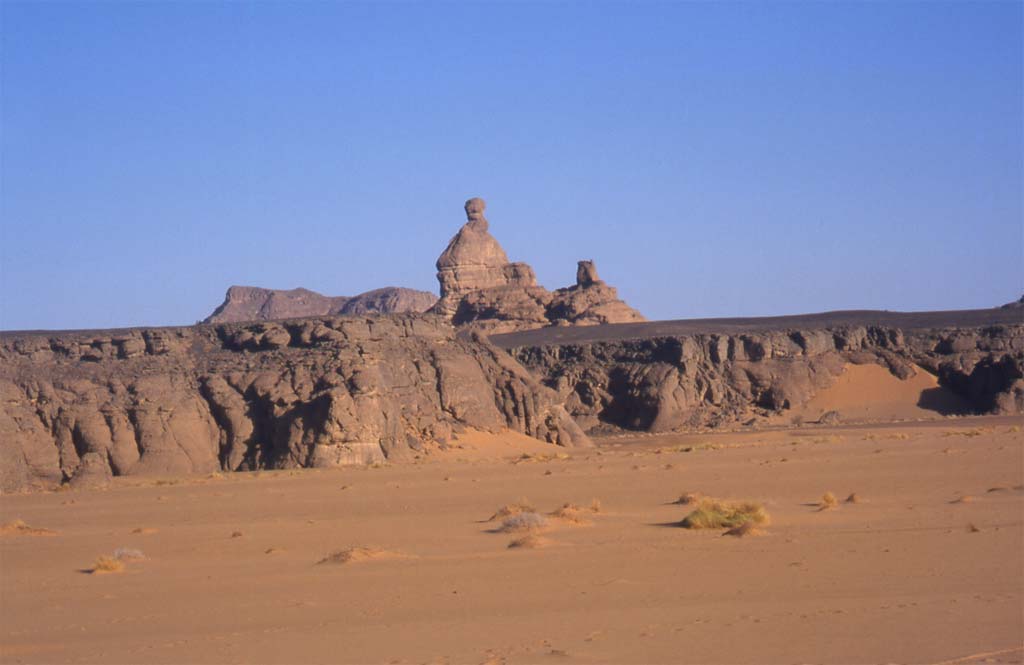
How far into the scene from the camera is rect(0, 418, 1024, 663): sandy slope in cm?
1103

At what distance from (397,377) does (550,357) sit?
78.7 feet

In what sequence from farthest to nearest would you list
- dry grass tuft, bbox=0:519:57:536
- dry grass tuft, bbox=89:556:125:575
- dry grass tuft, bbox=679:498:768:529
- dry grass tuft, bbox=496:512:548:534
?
dry grass tuft, bbox=0:519:57:536 → dry grass tuft, bbox=496:512:548:534 → dry grass tuft, bbox=679:498:768:529 → dry grass tuft, bbox=89:556:125:575

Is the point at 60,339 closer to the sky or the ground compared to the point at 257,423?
closer to the sky

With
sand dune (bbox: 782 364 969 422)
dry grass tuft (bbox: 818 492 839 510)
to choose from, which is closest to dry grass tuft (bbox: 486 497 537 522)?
dry grass tuft (bbox: 818 492 839 510)

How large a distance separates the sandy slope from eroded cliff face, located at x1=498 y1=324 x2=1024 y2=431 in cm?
2580

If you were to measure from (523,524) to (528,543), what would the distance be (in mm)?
1735

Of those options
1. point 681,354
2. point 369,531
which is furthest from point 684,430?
point 369,531

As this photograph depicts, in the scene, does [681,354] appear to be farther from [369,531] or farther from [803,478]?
[369,531]

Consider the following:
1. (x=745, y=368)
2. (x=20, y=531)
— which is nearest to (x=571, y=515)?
(x=20, y=531)

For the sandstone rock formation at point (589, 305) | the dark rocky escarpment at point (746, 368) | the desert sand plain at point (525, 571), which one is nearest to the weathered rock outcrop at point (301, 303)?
the sandstone rock formation at point (589, 305)

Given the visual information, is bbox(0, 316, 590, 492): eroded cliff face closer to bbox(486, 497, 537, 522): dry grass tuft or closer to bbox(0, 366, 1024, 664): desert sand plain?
bbox(0, 366, 1024, 664): desert sand plain

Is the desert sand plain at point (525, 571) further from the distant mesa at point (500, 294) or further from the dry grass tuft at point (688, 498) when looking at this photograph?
the distant mesa at point (500, 294)

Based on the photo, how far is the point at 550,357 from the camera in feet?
200

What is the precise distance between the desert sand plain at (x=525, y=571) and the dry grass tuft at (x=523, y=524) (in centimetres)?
14
